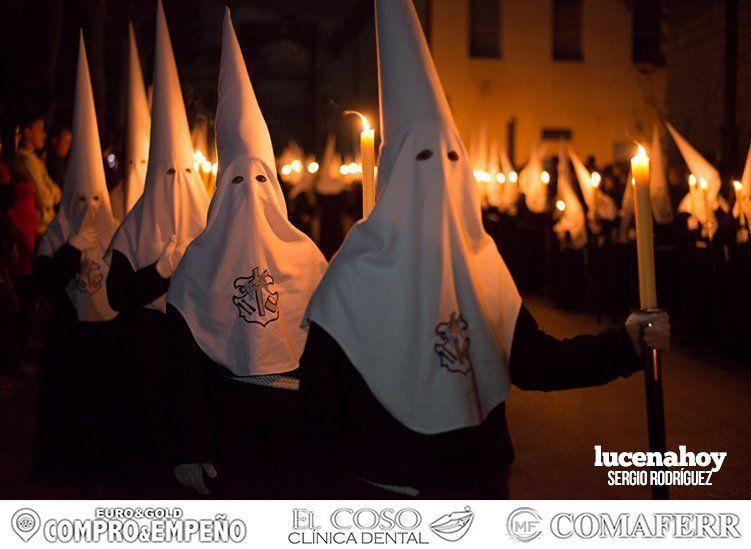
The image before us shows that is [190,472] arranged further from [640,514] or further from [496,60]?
[496,60]

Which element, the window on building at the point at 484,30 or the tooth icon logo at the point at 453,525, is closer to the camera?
the tooth icon logo at the point at 453,525

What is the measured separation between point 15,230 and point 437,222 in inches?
242

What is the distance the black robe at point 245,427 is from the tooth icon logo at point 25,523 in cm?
59

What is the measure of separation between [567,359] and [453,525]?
0.70 meters

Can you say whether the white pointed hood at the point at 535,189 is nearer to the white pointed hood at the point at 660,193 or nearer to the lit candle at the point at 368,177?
the white pointed hood at the point at 660,193

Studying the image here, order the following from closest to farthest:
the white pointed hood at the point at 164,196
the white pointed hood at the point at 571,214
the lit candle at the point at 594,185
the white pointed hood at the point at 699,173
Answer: the white pointed hood at the point at 164,196 → the white pointed hood at the point at 699,173 → the lit candle at the point at 594,185 → the white pointed hood at the point at 571,214

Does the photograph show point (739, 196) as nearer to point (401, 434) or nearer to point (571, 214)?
point (571, 214)

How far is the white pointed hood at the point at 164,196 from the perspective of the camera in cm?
480

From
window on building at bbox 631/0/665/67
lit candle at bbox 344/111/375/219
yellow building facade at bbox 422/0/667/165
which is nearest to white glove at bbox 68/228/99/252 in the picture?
lit candle at bbox 344/111/375/219

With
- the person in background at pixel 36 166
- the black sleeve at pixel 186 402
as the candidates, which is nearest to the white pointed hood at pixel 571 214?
the person in background at pixel 36 166

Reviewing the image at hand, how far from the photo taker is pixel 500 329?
299 cm

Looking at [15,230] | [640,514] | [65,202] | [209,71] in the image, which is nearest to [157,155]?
[65,202]

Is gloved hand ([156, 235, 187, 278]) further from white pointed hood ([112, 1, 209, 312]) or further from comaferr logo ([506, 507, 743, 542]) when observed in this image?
comaferr logo ([506, 507, 743, 542])

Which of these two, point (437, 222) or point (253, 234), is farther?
point (253, 234)
